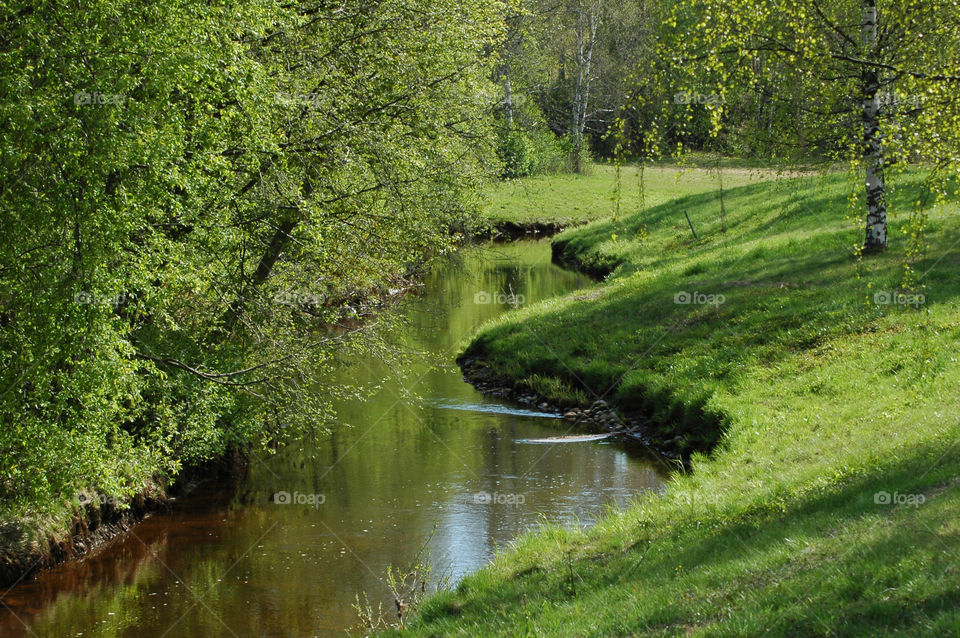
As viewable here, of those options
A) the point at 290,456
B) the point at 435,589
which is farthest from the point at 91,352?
the point at 290,456

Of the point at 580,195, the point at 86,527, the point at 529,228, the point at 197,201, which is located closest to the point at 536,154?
the point at 580,195

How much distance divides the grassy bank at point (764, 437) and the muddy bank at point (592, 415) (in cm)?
30

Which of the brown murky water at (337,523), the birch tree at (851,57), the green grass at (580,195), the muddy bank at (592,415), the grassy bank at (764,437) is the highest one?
the birch tree at (851,57)

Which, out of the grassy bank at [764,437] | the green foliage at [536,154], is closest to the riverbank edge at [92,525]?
the grassy bank at [764,437]

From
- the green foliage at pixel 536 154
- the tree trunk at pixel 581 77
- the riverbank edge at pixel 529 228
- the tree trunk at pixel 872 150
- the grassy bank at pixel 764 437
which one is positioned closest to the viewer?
the grassy bank at pixel 764 437

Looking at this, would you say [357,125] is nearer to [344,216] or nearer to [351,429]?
[344,216]

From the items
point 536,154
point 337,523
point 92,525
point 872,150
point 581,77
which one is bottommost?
point 337,523

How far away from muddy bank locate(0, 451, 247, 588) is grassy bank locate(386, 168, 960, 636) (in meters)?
6.86

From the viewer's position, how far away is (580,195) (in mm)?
56938

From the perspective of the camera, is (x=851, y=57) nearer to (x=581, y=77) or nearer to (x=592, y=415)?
(x=592, y=415)

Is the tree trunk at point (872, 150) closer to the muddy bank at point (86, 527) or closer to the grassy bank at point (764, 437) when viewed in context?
the grassy bank at point (764, 437)

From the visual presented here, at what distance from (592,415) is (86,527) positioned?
36.7 ft

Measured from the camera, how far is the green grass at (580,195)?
2069 inches

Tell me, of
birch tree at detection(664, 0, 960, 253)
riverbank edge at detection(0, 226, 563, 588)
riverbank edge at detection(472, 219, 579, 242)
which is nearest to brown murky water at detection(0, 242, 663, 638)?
riverbank edge at detection(0, 226, 563, 588)
